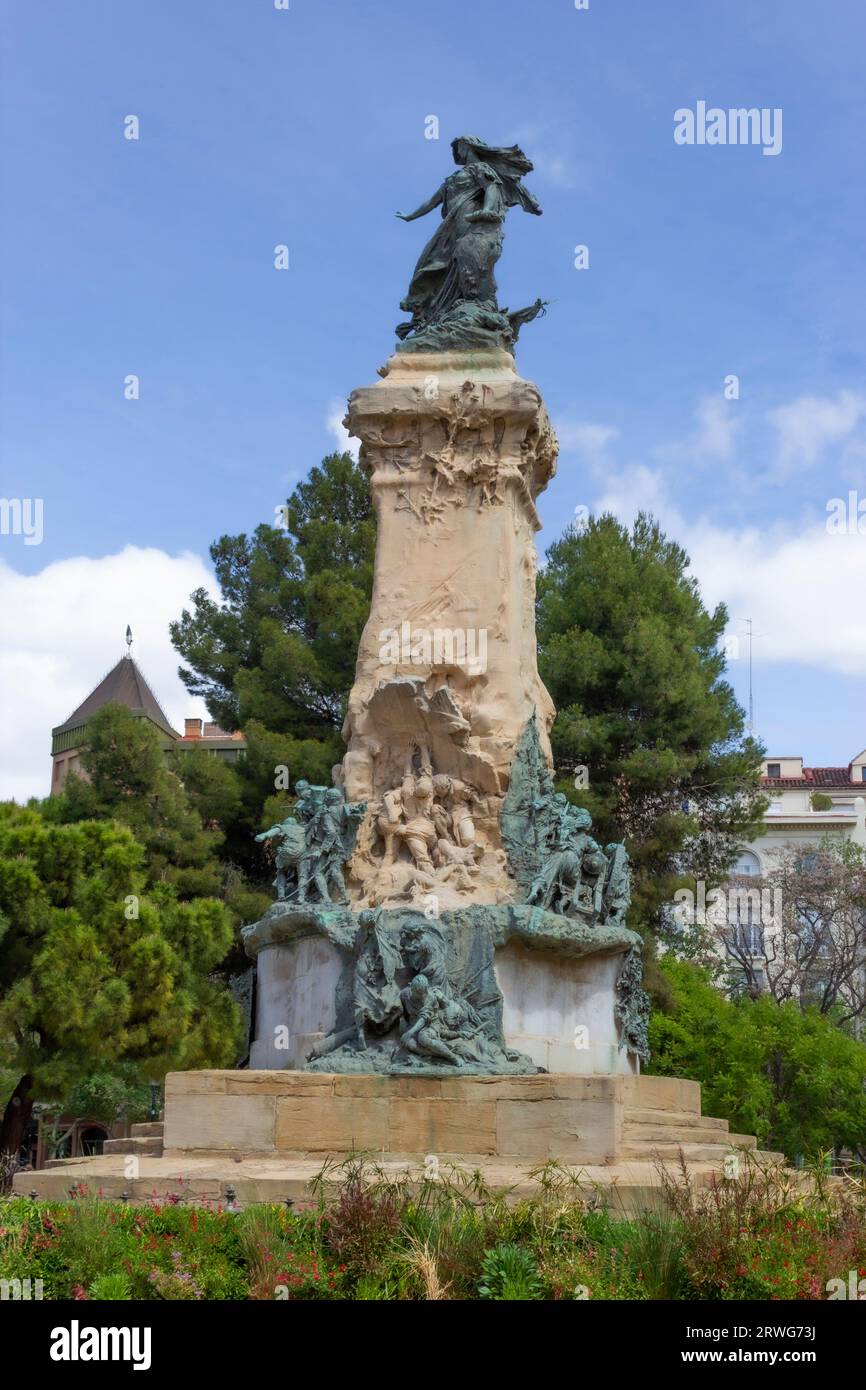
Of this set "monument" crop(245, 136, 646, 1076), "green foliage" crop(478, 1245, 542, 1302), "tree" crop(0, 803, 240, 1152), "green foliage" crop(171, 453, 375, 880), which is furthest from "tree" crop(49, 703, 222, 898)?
"green foliage" crop(478, 1245, 542, 1302)

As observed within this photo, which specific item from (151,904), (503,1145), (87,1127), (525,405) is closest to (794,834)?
(87,1127)

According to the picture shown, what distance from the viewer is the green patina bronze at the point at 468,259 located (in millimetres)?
18344

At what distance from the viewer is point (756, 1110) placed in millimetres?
29984

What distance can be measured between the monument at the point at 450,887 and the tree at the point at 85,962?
27.0ft

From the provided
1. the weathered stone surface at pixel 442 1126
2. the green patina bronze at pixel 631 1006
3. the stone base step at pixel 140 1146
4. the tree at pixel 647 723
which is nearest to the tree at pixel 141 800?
the tree at pixel 647 723

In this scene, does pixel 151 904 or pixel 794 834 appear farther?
pixel 794 834

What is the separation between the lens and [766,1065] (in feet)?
105

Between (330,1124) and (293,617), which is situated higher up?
(293,617)

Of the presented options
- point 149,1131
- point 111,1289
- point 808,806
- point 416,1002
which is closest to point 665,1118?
point 416,1002

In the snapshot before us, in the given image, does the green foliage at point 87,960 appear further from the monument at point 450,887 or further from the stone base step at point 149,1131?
the monument at point 450,887

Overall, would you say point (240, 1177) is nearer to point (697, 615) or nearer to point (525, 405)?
point (525, 405)

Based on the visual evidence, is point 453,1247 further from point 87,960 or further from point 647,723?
point 647,723

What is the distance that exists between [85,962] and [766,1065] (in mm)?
14170
